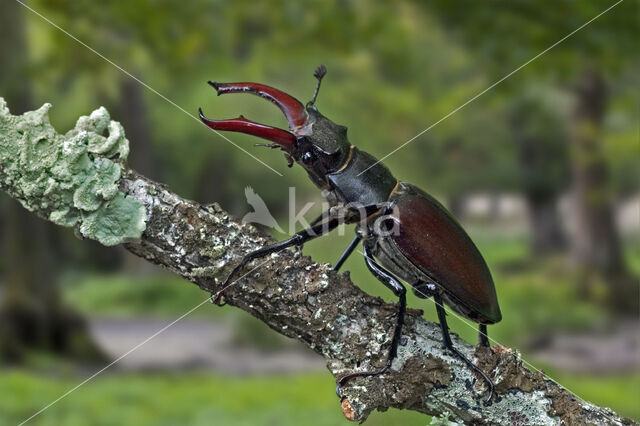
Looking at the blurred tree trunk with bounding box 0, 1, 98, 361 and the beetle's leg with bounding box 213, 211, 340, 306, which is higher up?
the blurred tree trunk with bounding box 0, 1, 98, 361

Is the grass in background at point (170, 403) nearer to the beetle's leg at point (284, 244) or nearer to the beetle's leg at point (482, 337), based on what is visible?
the beetle's leg at point (482, 337)

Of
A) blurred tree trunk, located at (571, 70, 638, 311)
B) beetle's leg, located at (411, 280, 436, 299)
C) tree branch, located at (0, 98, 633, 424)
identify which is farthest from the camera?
blurred tree trunk, located at (571, 70, 638, 311)

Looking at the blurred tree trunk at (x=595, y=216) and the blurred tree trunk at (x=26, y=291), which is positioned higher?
the blurred tree trunk at (x=595, y=216)

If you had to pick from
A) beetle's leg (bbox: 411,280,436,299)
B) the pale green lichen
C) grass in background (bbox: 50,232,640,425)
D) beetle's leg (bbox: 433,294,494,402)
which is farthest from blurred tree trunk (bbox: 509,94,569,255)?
the pale green lichen

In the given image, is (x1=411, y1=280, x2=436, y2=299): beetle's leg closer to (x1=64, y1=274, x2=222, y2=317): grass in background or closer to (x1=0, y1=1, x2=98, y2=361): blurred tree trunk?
(x1=0, y1=1, x2=98, y2=361): blurred tree trunk

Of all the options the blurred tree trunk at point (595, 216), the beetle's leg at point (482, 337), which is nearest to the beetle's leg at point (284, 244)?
the beetle's leg at point (482, 337)

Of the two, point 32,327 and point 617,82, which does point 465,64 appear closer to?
point 617,82

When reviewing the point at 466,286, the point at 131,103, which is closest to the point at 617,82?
the point at 131,103
